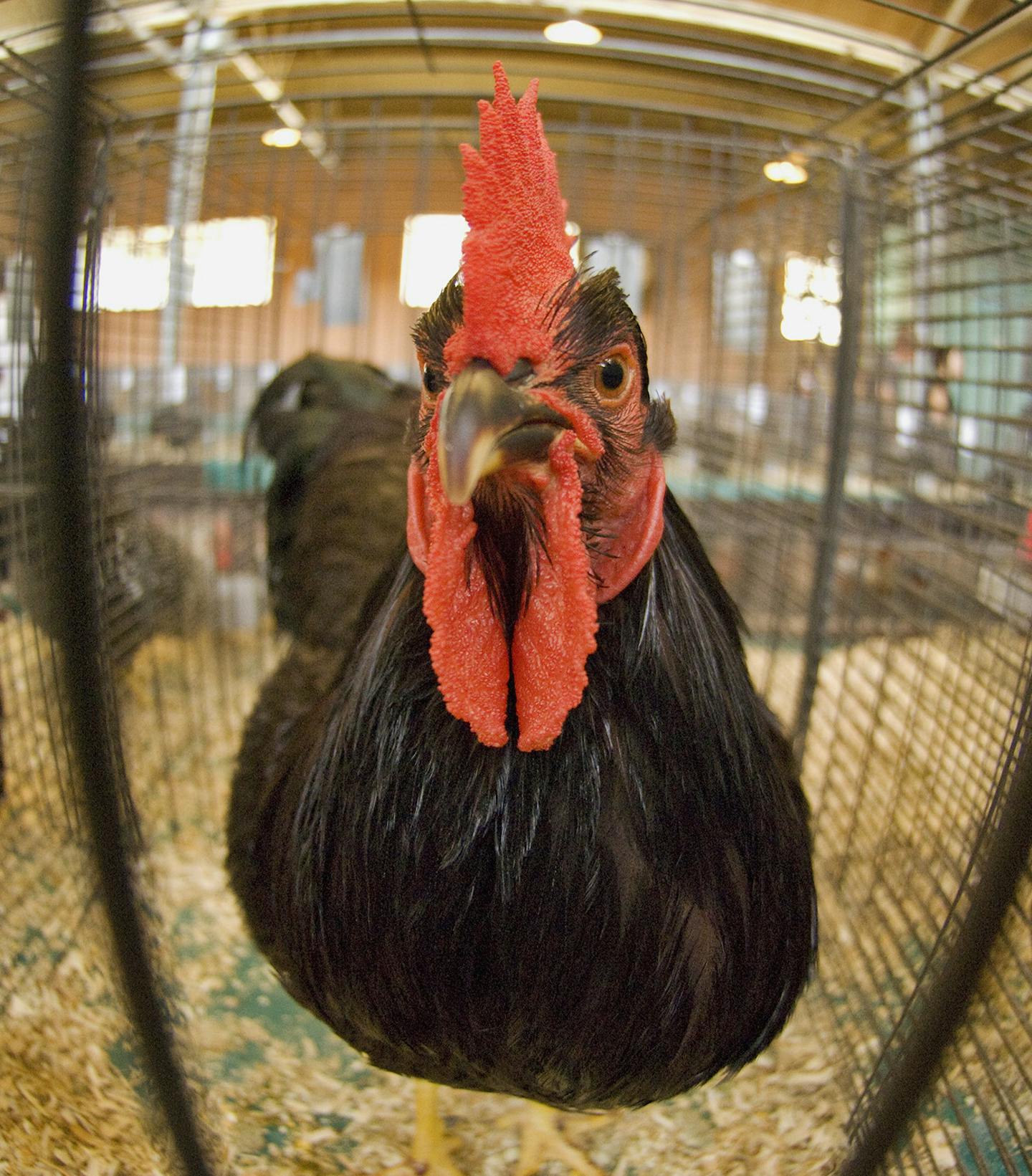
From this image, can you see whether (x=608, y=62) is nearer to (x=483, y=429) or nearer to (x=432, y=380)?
(x=432, y=380)

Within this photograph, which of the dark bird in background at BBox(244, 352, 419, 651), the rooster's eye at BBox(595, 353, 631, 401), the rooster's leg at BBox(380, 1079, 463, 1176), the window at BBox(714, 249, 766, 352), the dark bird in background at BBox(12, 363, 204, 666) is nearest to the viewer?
the rooster's eye at BBox(595, 353, 631, 401)

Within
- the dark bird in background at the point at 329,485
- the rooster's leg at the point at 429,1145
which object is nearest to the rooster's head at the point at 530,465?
the dark bird in background at the point at 329,485

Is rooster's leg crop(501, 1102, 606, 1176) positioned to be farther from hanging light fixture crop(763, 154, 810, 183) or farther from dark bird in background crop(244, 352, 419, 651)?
hanging light fixture crop(763, 154, 810, 183)

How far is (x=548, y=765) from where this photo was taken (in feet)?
3.76

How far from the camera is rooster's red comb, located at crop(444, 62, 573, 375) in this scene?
1.00 meters

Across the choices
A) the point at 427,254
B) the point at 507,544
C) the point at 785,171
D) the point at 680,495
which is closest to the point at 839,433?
the point at 785,171

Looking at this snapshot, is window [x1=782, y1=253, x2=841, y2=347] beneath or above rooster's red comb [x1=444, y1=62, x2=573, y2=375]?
above

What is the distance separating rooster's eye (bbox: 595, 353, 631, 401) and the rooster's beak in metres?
0.13

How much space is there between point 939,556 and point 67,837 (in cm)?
273

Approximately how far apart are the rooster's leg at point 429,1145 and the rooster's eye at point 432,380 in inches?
56.1

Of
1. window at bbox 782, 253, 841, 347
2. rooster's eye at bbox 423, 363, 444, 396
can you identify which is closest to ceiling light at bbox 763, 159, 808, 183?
window at bbox 782, 253, 841, 347

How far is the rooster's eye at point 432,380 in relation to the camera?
3.68 feet

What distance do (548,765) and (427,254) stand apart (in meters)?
3.64

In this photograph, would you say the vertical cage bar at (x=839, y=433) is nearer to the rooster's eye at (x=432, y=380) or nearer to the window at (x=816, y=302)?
the window at (x=816, y=302)
